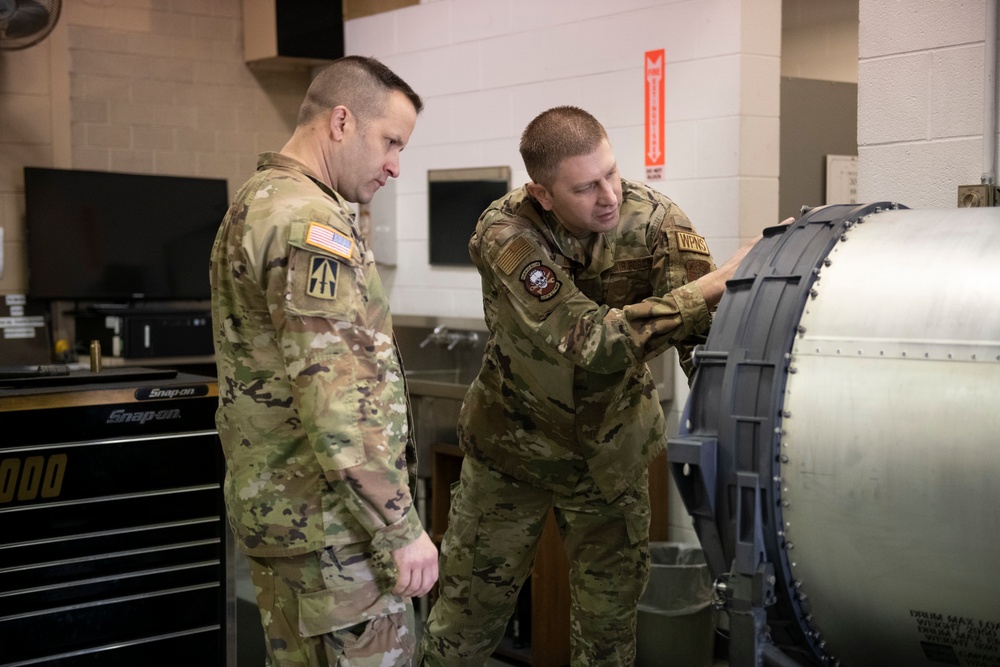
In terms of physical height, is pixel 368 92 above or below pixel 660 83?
below

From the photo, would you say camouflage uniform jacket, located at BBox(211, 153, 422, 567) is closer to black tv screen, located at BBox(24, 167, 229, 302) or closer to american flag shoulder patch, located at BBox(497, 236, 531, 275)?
american flag shoulder patch, located at BBox(497, 236, 531, 275)

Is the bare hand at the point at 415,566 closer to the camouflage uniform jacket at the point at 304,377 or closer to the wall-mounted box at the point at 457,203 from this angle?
the camouflage uniform jacket at the point at 304,377

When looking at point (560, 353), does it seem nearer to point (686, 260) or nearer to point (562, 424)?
point (562, 424)

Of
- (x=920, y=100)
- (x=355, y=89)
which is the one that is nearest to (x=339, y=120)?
(x=355, y=89)

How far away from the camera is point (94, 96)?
17.2ft

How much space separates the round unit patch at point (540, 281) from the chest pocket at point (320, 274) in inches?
23.2

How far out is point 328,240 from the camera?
179cm

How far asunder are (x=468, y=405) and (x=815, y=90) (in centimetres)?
213

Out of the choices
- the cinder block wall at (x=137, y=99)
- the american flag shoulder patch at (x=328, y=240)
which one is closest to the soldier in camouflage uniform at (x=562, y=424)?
the american flag shoulder patch at (x=328, y=240)

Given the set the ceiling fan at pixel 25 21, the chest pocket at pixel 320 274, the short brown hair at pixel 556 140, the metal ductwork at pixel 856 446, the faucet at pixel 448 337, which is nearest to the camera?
the metal ductwork at pixel 856 446

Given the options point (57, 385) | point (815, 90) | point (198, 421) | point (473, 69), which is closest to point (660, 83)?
point (815, 90)

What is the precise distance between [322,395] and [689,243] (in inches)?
40.8

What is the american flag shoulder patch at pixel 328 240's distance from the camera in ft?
5.85

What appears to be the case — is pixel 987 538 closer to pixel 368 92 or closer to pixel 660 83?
pixel 368 92
